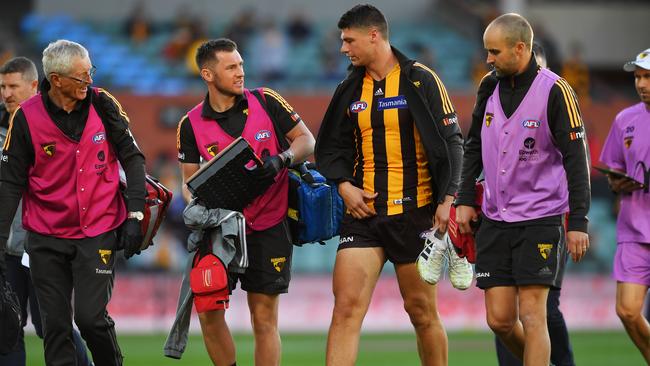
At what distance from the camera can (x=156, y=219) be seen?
8.74 meters

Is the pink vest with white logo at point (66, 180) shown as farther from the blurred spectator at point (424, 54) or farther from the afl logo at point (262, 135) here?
the blurred spectator at point (424, 54)

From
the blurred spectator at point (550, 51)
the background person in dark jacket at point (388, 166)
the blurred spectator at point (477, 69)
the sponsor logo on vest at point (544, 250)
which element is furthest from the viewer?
the blurred spectator at point (477, 69)

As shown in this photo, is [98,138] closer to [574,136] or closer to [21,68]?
[21,68]

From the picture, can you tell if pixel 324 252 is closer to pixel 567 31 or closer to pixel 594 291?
pixel 594 291

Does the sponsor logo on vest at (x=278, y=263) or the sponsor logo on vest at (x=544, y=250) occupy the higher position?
the sponsor logo on vest at (x=544, y=250)

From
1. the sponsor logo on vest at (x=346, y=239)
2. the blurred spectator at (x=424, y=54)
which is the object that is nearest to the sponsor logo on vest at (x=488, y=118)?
the sponsor logo on vest at (x=346, y=239)

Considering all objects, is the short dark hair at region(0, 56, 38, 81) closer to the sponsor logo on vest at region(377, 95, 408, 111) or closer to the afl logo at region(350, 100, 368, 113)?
the afl logo at region(350, 100, 368, 113)

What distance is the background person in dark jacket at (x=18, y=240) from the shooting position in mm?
9172

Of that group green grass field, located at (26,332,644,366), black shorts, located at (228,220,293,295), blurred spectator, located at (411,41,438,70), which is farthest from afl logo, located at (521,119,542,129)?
blurred spectator, located at (411,41,438,70)

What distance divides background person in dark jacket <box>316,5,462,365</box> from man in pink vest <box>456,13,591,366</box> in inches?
13.6

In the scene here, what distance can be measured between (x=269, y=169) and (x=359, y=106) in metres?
0.78

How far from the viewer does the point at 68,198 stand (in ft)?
27.3

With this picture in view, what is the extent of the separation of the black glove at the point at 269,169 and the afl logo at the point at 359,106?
648 millimetres

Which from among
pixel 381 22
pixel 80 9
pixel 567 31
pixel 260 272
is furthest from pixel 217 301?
pixel 567 31
